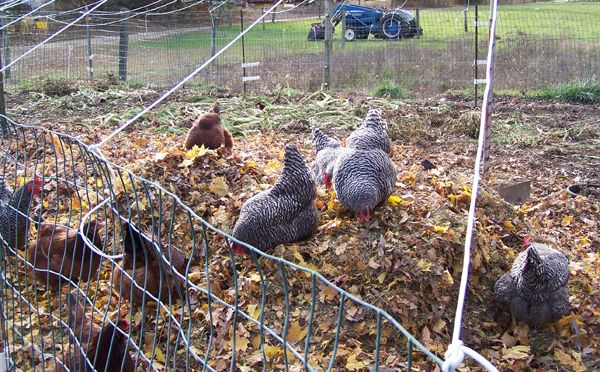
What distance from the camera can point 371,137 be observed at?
3902 mm

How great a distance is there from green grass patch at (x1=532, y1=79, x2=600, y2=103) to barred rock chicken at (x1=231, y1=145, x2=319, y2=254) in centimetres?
865

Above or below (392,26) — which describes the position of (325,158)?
below

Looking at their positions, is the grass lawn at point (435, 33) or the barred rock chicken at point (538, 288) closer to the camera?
the barred rock chicken at point (538, 288)

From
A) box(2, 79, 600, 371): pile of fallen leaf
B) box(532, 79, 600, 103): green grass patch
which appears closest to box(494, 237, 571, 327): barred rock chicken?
box(2, 79, 600, 371): pile of fallen leaf

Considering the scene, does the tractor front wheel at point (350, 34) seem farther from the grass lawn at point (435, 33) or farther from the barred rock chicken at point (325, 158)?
the barred rock chicken at point (325, 158)

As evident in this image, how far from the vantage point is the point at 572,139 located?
7.95 m

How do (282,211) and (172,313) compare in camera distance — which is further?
(282,211)

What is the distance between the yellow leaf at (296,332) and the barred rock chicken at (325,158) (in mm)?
1224

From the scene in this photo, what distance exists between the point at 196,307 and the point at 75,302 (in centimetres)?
65

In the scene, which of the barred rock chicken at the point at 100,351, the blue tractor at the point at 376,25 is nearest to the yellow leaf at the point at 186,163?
the barred rock chicken at the point at 100,351

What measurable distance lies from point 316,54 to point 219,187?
1054 centimetres

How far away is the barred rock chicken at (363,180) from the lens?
3.37 meters

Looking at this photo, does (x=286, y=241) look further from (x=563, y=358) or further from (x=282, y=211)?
(x=563, y=358)

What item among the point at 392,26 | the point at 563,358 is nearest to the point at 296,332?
the point at 563,358
